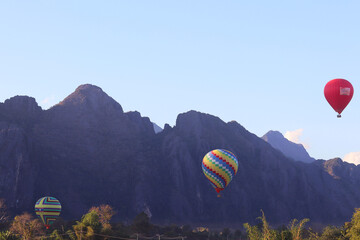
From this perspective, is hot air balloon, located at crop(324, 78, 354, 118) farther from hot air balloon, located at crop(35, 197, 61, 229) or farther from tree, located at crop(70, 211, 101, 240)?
hot air balloon, located at crop(35, 197, 61, 229)

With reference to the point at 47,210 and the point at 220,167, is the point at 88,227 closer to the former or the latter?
the point at 220,167

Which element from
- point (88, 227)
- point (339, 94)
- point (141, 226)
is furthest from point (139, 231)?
point (339, 94)

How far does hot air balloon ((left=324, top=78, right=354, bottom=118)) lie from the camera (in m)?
47.2

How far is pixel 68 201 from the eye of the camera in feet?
556

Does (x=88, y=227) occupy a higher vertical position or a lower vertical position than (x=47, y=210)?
lower

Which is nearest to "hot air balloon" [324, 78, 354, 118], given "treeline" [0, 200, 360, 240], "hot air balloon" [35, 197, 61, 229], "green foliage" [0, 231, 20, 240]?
"treeline" [0, 200, 360, 240]

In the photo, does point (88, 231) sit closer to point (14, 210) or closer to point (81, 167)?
point (14, 210)

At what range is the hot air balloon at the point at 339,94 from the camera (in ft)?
155

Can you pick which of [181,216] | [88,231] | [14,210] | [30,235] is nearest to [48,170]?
[14,210]

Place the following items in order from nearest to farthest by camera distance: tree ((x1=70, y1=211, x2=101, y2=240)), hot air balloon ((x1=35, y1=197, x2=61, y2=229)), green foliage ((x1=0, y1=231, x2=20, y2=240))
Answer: green foliage ((x1=0, y1=231, x2=20, y2=240)), tree ((x1=70, y1=211, x2=101, y2=240)), hot air balloon ((x1=35, y1=197, x2=61, y2=229))

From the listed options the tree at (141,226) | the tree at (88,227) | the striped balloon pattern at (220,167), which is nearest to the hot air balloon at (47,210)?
the tree at (88,227)

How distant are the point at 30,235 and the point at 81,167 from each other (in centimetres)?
16507

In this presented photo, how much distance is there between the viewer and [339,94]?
47.2 m

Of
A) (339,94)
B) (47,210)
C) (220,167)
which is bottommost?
(47,210)
